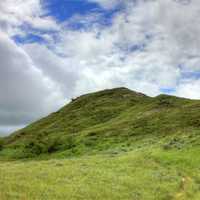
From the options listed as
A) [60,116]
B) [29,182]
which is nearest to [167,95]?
[60,116]

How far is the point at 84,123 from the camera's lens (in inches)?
3979

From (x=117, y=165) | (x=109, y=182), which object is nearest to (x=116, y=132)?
(x=117, y=165)

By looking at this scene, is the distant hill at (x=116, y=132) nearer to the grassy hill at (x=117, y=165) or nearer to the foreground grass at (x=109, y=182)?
the grassy hill at (x=117, y=165)

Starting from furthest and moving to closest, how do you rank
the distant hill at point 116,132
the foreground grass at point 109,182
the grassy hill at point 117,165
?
the distant hill at point 116,132 → the grassy hill at point 117,165 → the foreground grass at point 109,182

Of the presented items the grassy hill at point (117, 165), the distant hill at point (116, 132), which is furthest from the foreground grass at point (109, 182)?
the distant hill at point (116, 132)

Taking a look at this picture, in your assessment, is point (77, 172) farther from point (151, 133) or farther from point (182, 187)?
point (151, 133)

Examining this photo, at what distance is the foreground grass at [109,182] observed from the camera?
69.3ft

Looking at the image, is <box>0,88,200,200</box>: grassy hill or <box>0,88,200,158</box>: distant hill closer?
<box>0,88,200,200</box>: grassy hill

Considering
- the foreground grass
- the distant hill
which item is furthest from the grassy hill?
the distant hill

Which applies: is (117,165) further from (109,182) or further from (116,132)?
(116,132)

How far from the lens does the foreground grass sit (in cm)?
2112

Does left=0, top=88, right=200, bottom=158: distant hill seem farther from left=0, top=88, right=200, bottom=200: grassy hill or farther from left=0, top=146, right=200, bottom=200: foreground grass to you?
left=0, top=146, right=200, bottom=200: foreground grass

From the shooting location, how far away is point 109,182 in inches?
1011

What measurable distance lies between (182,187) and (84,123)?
74.9 meters
